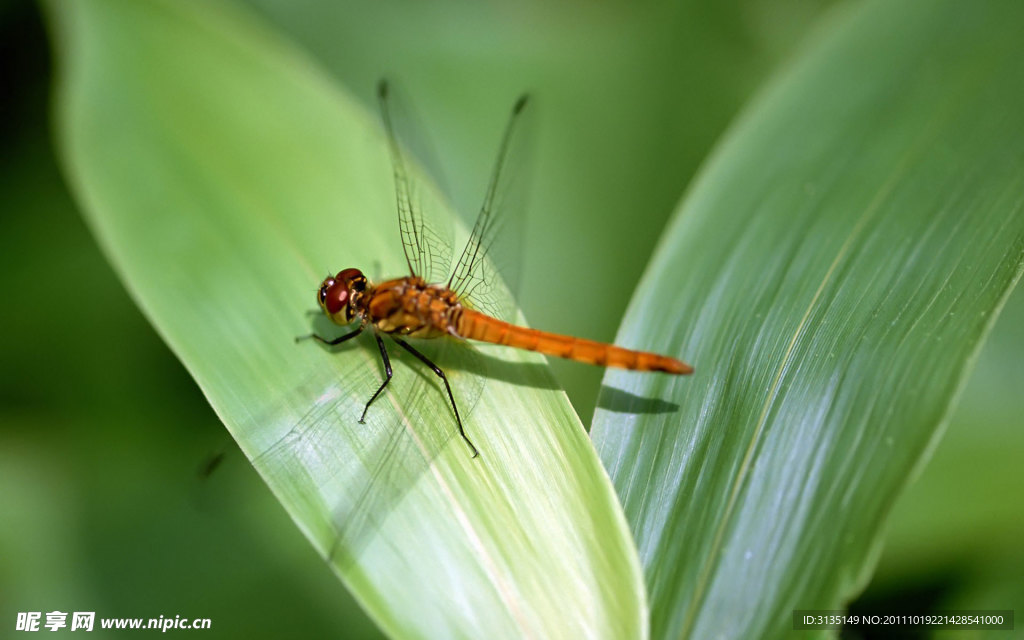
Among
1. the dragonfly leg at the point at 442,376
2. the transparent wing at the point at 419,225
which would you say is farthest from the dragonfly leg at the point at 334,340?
the transparent wing at the point at 419,225

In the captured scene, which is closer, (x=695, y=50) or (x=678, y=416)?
(x=678, y=416)

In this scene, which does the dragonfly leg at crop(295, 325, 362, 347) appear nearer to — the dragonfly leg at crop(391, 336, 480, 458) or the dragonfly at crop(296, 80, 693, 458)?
the dragonfly at crop(296, 80, 693, 458)

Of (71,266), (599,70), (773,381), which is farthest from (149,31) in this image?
(773,381)

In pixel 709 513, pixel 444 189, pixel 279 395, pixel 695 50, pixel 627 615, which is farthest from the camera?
pixel 695 50

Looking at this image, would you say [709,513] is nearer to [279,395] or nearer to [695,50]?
[279,395]

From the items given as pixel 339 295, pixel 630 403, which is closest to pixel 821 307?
pixel 630 403

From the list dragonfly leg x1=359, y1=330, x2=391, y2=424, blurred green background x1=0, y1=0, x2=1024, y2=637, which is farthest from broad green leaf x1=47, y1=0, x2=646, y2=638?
blurred green background x1=0, y1=0, x2=1024, y2=637
